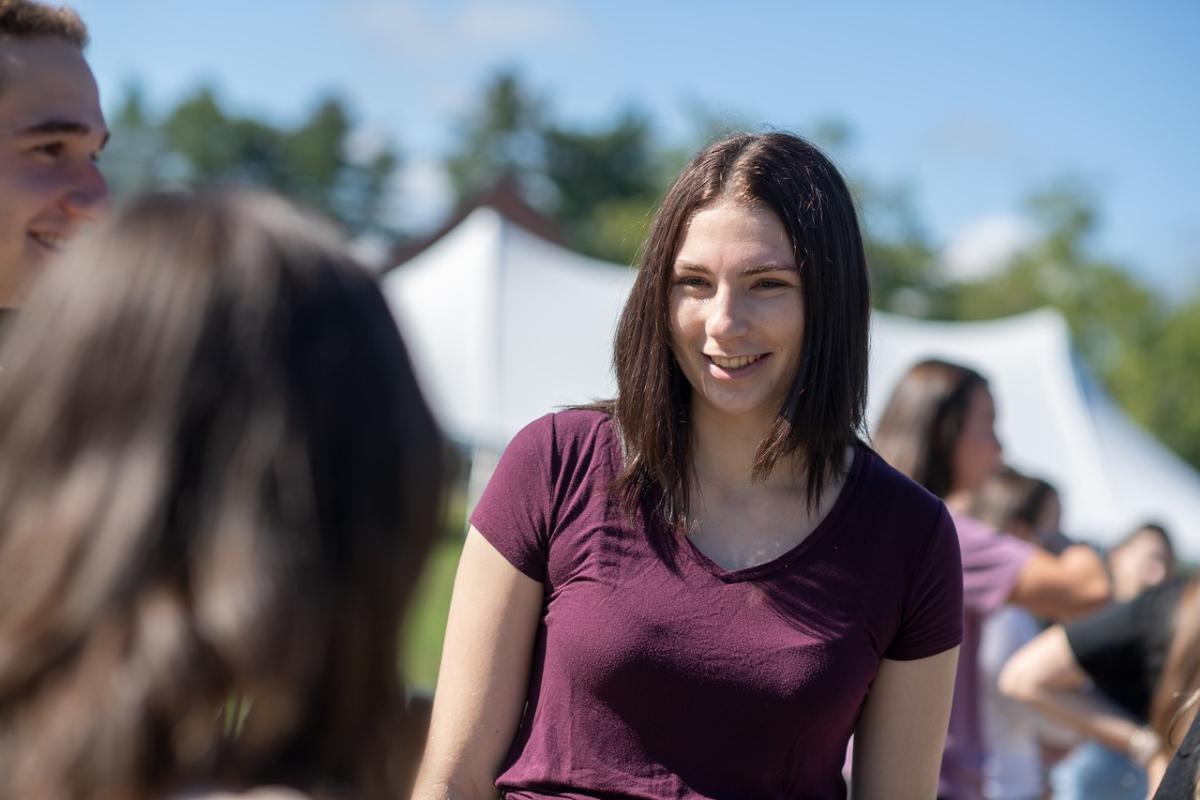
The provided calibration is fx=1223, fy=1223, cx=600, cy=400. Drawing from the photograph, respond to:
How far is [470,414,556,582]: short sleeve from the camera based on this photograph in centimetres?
211

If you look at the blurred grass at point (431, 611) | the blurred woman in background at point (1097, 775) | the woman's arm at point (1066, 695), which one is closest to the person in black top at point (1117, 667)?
the woman's arm at point (1066, 695)

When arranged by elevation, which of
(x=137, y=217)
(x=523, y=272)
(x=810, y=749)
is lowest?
(x=523, y=272)

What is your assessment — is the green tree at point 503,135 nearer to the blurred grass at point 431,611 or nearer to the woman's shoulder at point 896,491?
the blurred grass at point 431,611

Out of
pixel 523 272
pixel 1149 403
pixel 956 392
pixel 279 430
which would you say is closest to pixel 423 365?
pixel 279 430

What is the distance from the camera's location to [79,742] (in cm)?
103

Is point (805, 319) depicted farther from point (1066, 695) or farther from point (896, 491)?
point (1066, 695)

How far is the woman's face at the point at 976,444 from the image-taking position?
3576 millimetres

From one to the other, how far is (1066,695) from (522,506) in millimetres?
2628

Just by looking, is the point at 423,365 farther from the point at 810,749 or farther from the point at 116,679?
the point at 810,749

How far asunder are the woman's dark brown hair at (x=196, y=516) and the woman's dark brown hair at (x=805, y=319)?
1.11 m

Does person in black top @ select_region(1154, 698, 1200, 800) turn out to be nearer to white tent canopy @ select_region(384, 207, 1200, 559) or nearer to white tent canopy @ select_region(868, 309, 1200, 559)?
white tent canopy @ select_region(384, 207, 1200, 559)

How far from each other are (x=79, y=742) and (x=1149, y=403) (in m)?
56.5

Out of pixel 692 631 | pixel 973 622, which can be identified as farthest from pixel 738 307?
pixel 973 622

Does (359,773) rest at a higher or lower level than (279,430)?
lower
